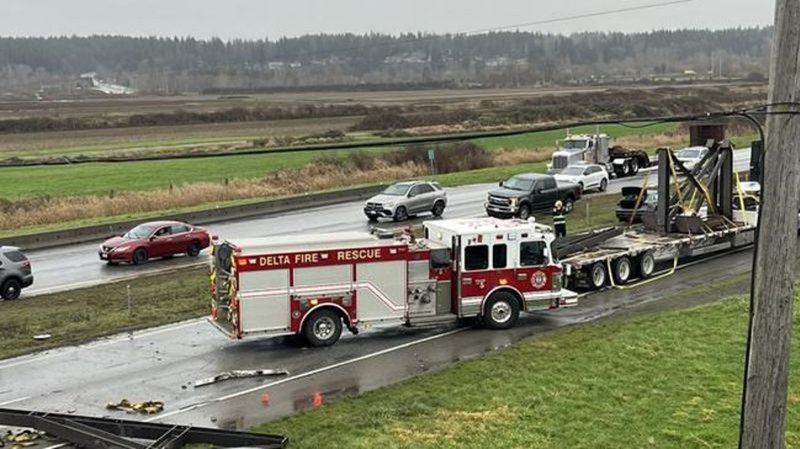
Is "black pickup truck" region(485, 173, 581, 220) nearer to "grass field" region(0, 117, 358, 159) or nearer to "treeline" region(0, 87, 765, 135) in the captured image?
"grass field" region(0, 117, 358, 159)

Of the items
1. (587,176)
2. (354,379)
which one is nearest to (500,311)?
(354,379)

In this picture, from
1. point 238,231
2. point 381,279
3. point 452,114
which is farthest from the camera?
point 452,114

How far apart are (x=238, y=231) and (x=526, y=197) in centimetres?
1258

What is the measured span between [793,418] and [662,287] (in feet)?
44.3

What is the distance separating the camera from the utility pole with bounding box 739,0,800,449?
813 centimetres

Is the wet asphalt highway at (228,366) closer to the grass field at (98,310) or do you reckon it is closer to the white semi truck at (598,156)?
the grass field at (98,310)

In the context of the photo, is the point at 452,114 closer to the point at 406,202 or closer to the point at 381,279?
the point at 406,202

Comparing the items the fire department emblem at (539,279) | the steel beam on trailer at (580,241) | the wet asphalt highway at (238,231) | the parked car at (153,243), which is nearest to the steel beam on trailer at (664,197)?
the steel beam on trailer at (580,241)

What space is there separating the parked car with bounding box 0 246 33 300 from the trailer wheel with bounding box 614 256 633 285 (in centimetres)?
1748

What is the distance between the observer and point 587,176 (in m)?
51.0

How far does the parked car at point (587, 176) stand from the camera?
50.4m

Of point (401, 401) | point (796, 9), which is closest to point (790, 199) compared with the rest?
point (796, 9)

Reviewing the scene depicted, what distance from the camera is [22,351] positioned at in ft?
70.3

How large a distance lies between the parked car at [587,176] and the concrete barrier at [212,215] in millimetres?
10605
